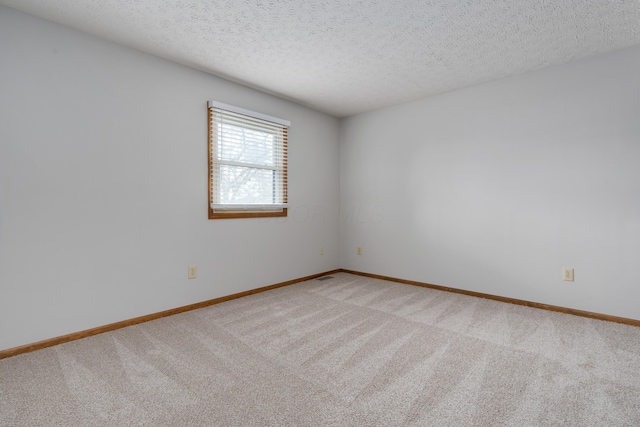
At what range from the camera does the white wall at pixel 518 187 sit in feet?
8.59

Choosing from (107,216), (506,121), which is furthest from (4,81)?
(506,121)

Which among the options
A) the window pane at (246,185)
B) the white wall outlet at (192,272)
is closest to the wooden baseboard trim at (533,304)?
the window pane at (246,185)

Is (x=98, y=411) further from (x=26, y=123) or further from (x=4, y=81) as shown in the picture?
(x=4, y=81)

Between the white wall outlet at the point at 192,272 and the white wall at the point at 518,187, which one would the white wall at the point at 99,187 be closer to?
the white wall outlet at the point at 192,272

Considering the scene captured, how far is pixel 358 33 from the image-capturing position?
2.36m

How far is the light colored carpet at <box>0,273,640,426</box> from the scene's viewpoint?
1.45 metres

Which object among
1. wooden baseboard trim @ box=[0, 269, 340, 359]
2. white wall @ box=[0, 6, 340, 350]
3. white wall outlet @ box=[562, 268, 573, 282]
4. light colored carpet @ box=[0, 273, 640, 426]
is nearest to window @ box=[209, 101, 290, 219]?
white wall @ box=[0, 6, 340, 350]

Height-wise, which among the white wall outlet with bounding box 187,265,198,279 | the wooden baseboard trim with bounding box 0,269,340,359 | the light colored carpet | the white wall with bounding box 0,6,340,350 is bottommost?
the light colored carpet

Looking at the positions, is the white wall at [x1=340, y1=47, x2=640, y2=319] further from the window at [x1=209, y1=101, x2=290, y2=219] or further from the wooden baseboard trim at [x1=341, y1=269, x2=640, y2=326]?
the window at [x1=209, y1=101, x2=290, y2=219]

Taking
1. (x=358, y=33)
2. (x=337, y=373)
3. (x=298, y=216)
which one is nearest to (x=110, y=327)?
(x=337, y=373)

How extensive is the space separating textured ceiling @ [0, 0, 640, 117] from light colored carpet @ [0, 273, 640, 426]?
231 cm

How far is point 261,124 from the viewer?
11.6 feet

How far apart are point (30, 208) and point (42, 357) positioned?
100cm

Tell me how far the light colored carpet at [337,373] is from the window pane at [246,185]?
4.01 ft
